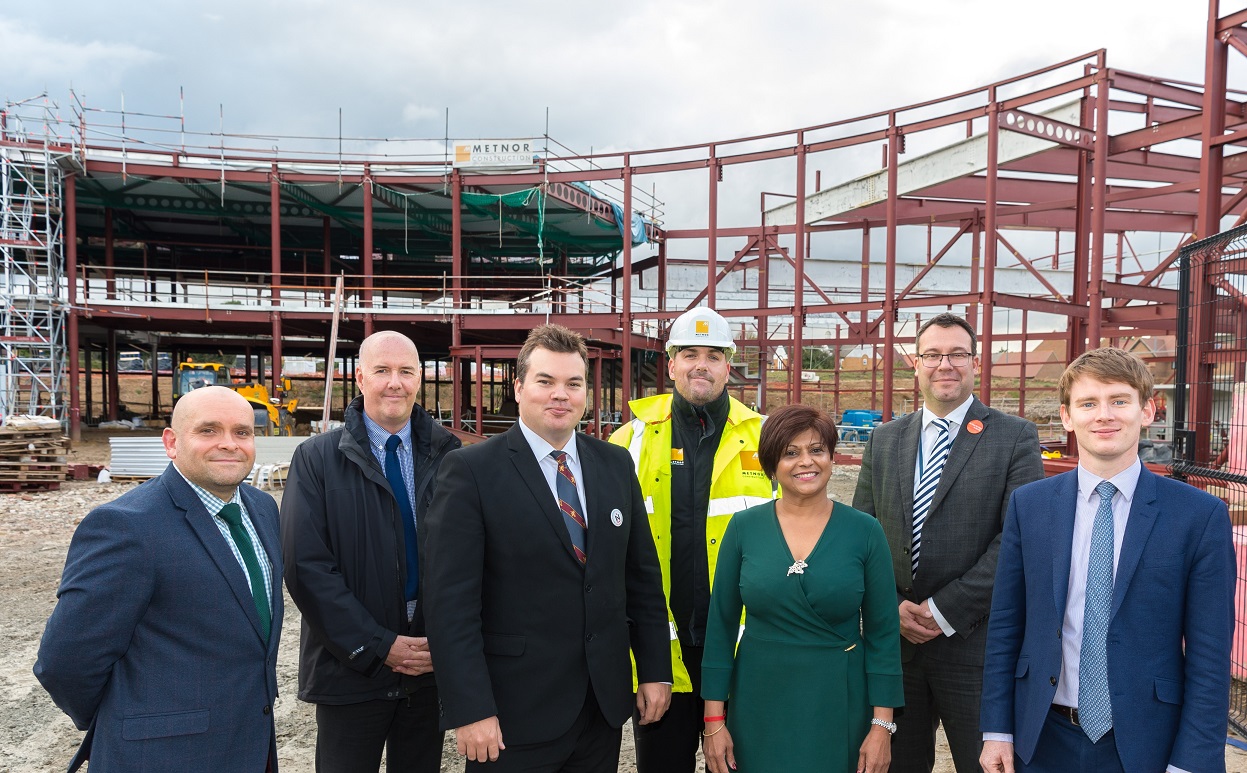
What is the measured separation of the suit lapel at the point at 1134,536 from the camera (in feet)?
6.78

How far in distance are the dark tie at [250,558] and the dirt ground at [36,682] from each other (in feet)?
7.30

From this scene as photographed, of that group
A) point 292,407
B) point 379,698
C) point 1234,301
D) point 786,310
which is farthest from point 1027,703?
point 292,407

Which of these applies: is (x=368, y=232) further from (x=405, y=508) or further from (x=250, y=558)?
(x=250, y=558)

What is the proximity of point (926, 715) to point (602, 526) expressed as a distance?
1.68 m

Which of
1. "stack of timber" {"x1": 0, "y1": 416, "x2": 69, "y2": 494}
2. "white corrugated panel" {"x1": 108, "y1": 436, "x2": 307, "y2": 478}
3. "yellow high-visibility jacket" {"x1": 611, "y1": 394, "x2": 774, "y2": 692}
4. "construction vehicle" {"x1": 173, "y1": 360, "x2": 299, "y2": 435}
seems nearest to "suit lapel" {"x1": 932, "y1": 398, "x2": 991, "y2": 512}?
"yellow high-visibility jacket" {"x1": 611, "y1": 394, "x2": 774, "y2": 692}

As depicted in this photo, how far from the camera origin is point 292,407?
1905cm

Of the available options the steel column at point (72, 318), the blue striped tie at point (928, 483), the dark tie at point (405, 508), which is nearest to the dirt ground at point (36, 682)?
the dark tie at point (405, 508)

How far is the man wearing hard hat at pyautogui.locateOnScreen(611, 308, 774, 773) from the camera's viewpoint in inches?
118

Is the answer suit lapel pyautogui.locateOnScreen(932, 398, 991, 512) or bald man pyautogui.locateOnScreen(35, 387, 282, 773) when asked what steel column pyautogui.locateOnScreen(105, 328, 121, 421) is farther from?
suit lapel pyautogui.locateOnScreen(932, 398, 991, 512)

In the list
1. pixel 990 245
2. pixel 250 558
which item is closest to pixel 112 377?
pixel 990 245

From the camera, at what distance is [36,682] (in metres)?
5.08

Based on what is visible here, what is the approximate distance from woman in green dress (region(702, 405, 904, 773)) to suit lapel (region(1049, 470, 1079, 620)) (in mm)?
511

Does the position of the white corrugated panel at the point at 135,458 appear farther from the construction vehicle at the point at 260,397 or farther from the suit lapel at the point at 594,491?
the suit lapel at the point at 594,491

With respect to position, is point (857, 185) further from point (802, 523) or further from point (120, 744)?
point (120, 744)
